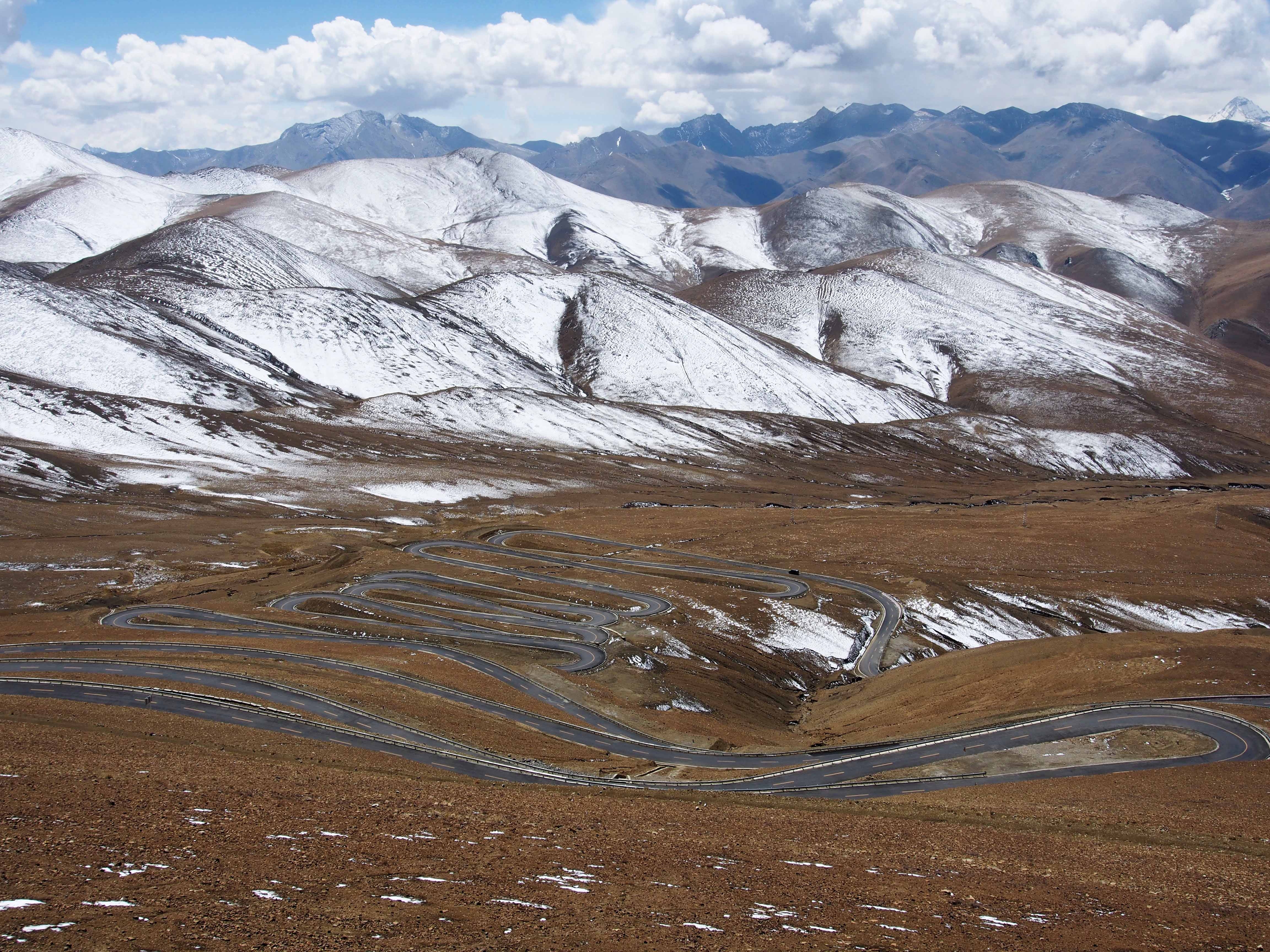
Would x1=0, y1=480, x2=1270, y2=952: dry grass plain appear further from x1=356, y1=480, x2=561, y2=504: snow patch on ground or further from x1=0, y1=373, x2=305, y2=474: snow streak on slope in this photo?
x1=0, y1=373, x2=305, y2=474: snow streak on slope

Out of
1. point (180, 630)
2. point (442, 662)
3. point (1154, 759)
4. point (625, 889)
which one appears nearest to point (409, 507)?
point (180, 630)

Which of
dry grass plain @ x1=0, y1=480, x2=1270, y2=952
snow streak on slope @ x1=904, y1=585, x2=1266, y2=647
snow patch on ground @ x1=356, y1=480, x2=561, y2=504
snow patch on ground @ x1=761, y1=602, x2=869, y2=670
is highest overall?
dry grass plain @ x1=0, y1=480, x2=1270, y2=952

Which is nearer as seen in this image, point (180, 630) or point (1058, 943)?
point (1058, 943)

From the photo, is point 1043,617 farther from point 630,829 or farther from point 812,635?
point 630,829

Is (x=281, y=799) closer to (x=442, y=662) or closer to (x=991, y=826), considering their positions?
(x=991, y=826)

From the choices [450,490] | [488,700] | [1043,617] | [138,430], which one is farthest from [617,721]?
[138,430]

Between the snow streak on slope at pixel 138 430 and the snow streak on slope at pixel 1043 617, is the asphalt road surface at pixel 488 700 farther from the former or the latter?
the snow streak on slope at pixel 138 430

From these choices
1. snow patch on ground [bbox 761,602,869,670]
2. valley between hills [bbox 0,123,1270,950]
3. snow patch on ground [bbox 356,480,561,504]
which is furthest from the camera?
snow patch on ground [bbox 356,480,561,504]

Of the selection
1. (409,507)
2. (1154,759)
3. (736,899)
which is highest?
(736,899)

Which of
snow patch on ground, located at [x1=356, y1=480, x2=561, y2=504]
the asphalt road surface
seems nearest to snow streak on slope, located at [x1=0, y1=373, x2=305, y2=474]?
snow patch on ground, located at [x1=356, y1=480, x2=561, y2=504]
